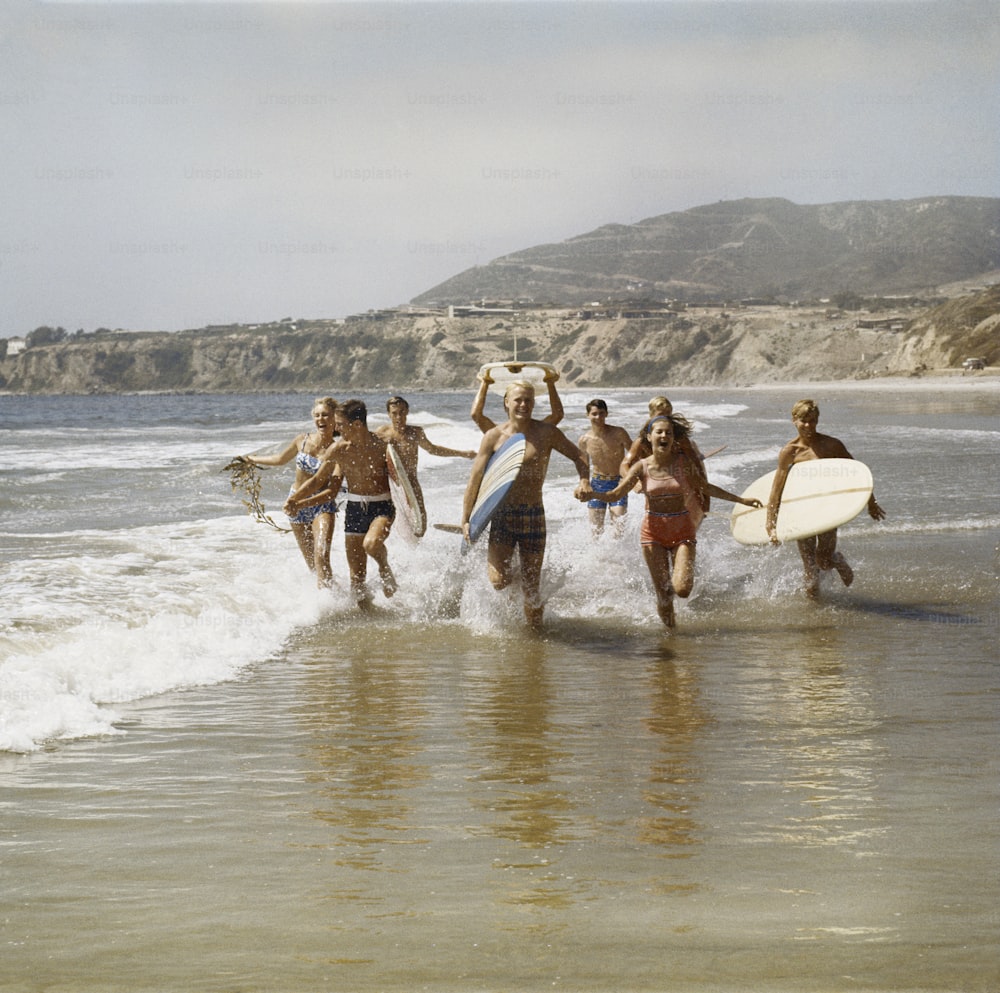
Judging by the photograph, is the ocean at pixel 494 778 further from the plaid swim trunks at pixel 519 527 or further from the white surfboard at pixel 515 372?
the white surfboard at pixel 515 372

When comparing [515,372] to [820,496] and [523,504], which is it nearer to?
[523,504]

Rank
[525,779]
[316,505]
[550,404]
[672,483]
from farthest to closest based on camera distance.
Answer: [316,505]
[550,404]
[672,483]
[525,779]

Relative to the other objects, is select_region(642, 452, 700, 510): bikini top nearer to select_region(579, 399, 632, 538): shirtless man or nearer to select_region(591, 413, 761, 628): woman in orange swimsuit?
select_region(591, 413, 761, 628): woman in orange swimsuit

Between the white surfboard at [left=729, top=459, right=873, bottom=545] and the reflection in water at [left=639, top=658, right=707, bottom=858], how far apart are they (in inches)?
87.4

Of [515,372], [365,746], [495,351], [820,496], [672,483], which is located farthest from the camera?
[495,351]

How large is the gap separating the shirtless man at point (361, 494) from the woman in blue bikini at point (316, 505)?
142 millimetres

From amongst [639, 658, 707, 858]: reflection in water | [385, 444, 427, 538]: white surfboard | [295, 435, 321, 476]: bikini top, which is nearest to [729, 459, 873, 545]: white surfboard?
[639, 658, 707, 858]: reflection in water

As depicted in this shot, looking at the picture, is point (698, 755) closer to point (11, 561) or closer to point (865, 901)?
point (865, 901)

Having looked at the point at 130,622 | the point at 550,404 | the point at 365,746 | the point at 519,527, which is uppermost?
the point at 550,404

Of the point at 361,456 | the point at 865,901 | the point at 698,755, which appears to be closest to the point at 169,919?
the point at 865,901

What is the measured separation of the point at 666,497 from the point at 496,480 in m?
1.02

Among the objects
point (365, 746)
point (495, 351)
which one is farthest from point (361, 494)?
point (495, 351)

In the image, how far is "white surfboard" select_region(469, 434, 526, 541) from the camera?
755 cm

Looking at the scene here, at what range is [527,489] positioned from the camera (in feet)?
25.2
